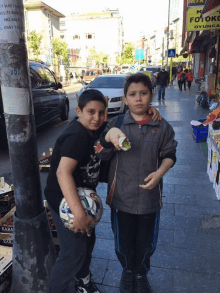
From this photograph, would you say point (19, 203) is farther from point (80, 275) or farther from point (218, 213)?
point (218, 213)

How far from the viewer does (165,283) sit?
249 centimetres

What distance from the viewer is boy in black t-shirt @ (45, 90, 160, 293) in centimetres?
171

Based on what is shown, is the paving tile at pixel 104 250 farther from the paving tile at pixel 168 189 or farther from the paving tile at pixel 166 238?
the paving tile at pixel 168 189

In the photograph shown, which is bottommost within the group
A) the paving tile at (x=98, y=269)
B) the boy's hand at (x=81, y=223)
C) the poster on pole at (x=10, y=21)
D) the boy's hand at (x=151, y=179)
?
the paving tile at (x=98, y=269)

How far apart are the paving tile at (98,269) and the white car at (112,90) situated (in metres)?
8.35

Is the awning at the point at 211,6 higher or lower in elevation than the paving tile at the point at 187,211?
higher

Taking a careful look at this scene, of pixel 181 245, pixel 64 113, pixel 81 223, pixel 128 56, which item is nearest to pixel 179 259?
pixel 181 245

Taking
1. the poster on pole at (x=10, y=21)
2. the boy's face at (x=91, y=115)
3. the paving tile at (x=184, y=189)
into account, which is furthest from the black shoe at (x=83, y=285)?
the paving tile at (x=184, y=189)

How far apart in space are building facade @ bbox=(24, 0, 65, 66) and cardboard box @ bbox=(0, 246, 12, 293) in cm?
3887

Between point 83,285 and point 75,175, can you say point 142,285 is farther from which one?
point 75,175

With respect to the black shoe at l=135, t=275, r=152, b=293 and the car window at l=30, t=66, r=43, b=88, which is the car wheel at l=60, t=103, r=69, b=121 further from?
the black shoe at l=135, t=275, r=152, b=293

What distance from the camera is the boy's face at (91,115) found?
6.04 feet

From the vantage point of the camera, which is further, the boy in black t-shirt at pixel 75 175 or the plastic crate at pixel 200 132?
the plastic crate at pixel 200 132

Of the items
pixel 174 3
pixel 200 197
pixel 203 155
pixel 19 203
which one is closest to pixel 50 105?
pixel 203 155
